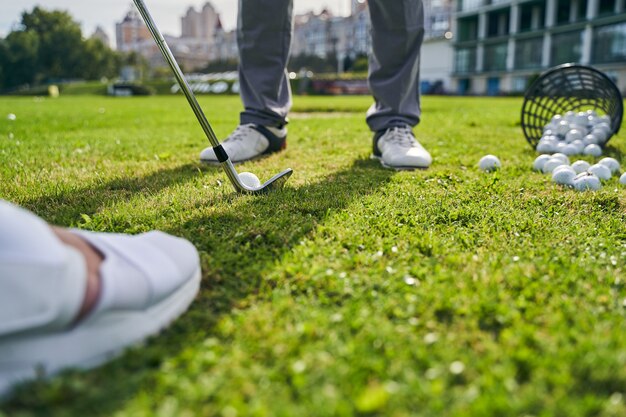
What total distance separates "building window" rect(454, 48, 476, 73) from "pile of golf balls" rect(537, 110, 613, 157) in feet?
129

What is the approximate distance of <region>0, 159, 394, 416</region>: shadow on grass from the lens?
927mm

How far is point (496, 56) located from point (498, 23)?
8.41 ft

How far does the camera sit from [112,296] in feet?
3.28

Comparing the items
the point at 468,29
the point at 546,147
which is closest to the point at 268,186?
the point at 546,147

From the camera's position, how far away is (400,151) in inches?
118

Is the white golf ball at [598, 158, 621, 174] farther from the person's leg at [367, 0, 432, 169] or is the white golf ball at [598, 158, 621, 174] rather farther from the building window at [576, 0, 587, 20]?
the building window at [576, 0, 587, 20]

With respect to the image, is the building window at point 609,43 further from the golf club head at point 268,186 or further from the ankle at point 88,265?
the ankle at point 88,265

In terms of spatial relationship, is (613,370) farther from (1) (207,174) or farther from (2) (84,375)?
(1) (207,174)

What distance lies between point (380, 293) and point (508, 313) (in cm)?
31

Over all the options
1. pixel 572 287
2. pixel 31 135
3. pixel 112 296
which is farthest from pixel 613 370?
pixel 31 135

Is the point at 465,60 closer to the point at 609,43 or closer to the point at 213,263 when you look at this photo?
the point at 609,43

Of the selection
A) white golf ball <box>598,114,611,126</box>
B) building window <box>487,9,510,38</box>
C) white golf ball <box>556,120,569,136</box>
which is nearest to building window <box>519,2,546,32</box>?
building window <box>487,9,510,38</box>

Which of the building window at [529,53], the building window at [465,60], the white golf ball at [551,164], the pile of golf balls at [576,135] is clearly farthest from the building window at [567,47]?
the white golf ball at [551,164]

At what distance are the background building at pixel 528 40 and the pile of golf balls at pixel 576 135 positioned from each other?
1088 inches
